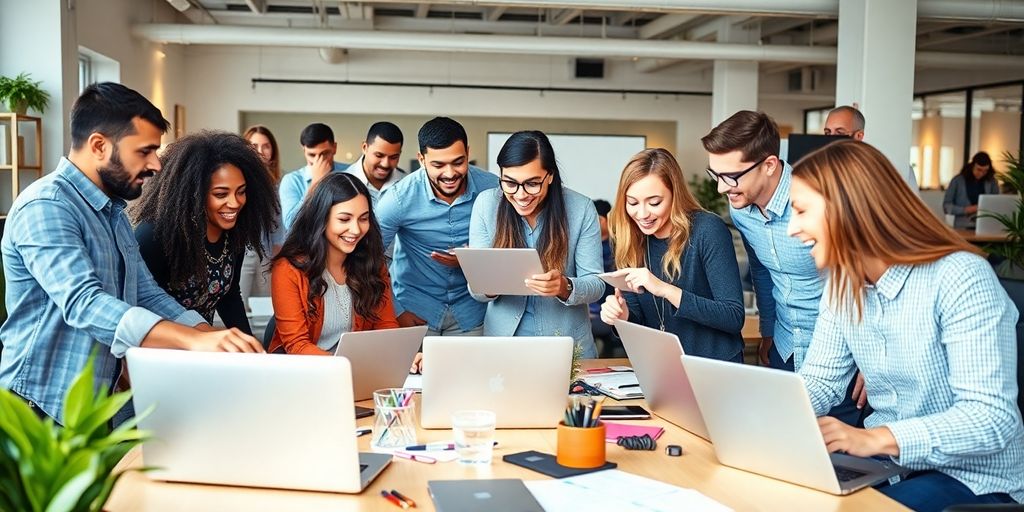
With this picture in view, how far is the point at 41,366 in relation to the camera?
2.34 meters

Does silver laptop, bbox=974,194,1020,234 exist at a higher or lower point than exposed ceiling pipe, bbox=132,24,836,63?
lower

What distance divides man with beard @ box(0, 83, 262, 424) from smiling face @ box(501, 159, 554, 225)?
1121 millimetres

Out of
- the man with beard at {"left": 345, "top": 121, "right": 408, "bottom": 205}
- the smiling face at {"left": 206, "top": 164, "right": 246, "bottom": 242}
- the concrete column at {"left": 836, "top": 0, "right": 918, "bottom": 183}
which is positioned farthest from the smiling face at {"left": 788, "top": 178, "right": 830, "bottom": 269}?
the concrete column at {"left": 836, "top": 0, "right": 918, "bottom": 183}

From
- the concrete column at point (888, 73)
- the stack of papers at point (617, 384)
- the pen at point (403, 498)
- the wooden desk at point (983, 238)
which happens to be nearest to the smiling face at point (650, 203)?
the stack of papers at point (617, 384)

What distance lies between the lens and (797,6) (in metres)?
8.37

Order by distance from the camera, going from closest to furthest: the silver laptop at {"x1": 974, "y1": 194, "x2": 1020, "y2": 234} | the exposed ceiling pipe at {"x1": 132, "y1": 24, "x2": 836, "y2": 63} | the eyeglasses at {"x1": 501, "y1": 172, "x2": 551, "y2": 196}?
the eyeglasses at {"x1": 501, "y1": 172, "x2": 551, "y2": 196}, the silver laptop at {"x1": 974, "y1": 194, "x2": 1020, "y2": 234}, the exposed ceiling pipe at {"x1": 132, "y1": 24, "x2": 836, "y2": 63}

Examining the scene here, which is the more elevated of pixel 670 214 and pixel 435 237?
pixel 670 214

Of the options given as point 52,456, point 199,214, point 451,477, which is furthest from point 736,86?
point 52,456

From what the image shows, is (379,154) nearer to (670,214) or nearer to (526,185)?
(526,185)

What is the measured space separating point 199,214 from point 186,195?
0.07m

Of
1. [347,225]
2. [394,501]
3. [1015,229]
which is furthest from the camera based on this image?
[1015,229]

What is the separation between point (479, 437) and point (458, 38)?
9.34 m

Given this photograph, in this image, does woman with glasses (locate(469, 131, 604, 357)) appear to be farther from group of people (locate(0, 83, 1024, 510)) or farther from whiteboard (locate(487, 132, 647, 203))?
whiteboard (locate(487, 132, 647, 203))

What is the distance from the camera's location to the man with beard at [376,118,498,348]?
3.66 m
